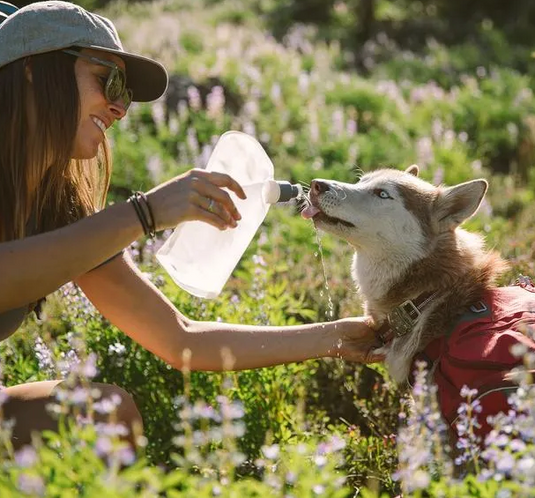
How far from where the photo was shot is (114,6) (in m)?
21.3

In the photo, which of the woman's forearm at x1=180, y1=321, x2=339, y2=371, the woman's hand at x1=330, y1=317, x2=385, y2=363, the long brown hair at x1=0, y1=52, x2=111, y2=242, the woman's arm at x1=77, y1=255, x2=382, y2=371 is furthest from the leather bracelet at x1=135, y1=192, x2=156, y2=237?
the woman's hand at x1=330, y1=317, x2=385, y2=363

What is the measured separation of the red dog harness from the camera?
312 centimetres

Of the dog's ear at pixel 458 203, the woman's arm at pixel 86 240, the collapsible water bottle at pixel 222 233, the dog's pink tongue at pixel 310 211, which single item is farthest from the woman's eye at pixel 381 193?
the woman's arm at pixel 86 240

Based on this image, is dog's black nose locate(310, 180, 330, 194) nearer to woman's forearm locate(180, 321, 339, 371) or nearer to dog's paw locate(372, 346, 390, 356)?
woman's forearm locate(180, 321, 339, 371)

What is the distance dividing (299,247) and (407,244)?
274 centimetres

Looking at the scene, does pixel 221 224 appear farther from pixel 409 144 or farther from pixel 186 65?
pixel 186 65

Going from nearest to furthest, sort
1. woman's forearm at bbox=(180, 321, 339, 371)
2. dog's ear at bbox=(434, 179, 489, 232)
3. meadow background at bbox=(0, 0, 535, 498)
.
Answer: meadow background at bbox=(0, 0, 535, 498) < woman's forearm at bbox=(180, 321, 339, 371) < dog's ear at bbox=(434, 179, 489, 232)

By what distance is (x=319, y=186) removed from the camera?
13.8 ft

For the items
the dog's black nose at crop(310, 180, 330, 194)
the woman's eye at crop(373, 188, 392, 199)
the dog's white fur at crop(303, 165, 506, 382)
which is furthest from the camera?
the woman's eye at crop(373, 188, 392, 199)

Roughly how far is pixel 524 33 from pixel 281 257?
54.0ft

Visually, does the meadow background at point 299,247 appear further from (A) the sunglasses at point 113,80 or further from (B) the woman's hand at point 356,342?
(A) the sunglasses at point 113,80

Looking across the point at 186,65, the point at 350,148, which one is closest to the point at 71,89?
the point at 350,148

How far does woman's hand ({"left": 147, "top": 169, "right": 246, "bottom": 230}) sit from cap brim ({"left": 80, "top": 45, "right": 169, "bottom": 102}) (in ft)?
3.34

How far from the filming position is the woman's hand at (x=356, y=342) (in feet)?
12.9
